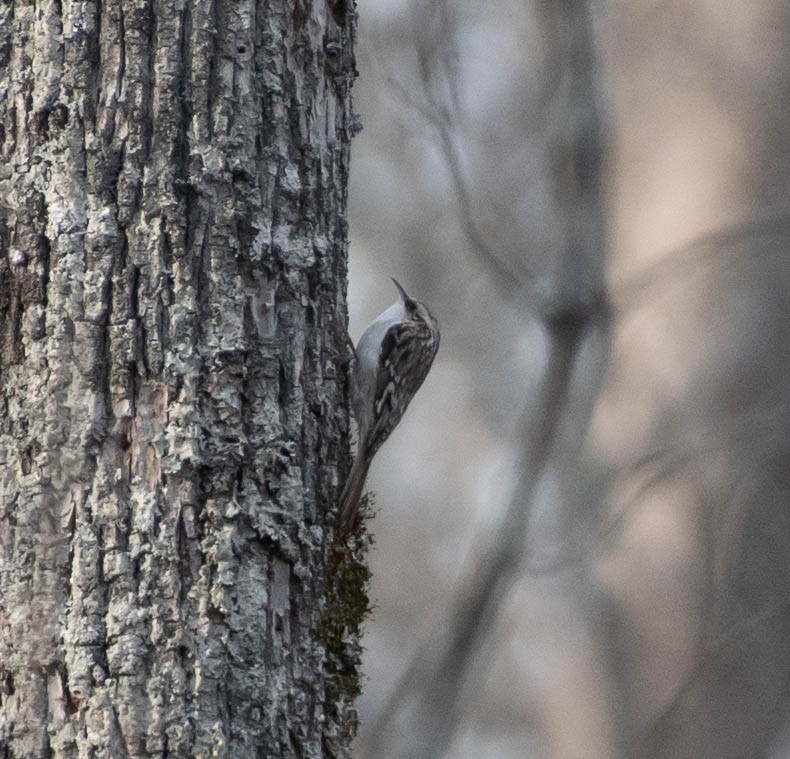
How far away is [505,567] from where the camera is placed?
5.69 metres

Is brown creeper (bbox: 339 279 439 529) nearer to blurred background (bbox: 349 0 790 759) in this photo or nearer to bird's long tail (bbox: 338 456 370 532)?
bird's long tail (bbox: 338 456 370 532)

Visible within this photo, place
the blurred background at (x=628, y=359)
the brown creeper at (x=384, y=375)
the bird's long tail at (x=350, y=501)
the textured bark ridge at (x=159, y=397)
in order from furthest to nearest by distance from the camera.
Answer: the blurred background at (x=628, y=359), the brown creeper at (x=384, y=375), the bird's long tail at (x=350, y=501), the textured bark ridge at (x=159, y=397)

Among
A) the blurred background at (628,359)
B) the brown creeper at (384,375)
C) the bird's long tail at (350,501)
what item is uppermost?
the blurred background at (628,359)

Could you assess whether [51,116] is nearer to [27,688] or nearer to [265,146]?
[265,146]

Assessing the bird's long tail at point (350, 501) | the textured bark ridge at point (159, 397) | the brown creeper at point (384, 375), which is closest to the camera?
the textured bark ridge at point (159, 397)

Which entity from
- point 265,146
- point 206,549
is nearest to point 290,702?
point 206,549

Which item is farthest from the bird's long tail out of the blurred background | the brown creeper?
the blurred background

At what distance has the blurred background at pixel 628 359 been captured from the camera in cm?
590

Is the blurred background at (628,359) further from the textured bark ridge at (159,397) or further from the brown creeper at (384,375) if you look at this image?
the textured bark ridge at (159,397)

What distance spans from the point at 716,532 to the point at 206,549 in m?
4.59

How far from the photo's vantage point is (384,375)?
10.9ft

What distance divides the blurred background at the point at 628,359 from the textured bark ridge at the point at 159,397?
3.33 metres

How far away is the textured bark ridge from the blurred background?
333cm

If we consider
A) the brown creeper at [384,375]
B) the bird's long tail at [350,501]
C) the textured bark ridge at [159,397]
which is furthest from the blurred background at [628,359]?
the textured bark ridge at [159,397]
